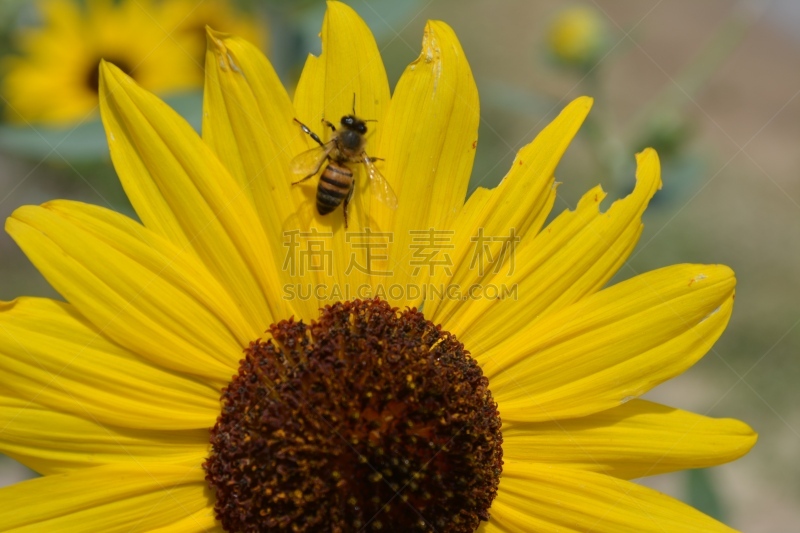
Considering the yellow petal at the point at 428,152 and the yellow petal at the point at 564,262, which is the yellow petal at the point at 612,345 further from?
the yellow petal at the point at 428,152

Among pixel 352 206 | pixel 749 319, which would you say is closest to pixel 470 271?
pixel 352 206

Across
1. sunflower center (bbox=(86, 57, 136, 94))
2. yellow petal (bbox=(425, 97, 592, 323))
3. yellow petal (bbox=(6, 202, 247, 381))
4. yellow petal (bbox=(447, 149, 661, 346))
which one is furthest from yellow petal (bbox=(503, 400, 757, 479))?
sunflower center (bbox=(86, 57, 136, 94))

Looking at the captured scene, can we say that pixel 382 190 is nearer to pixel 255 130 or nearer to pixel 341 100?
pixel 341 100

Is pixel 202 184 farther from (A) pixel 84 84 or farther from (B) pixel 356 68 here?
(A) pixel 84 84

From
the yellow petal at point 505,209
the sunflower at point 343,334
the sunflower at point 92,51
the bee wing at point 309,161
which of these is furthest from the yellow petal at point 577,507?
the sunflower at point 92,51

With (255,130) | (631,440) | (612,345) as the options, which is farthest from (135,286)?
(631,440)
